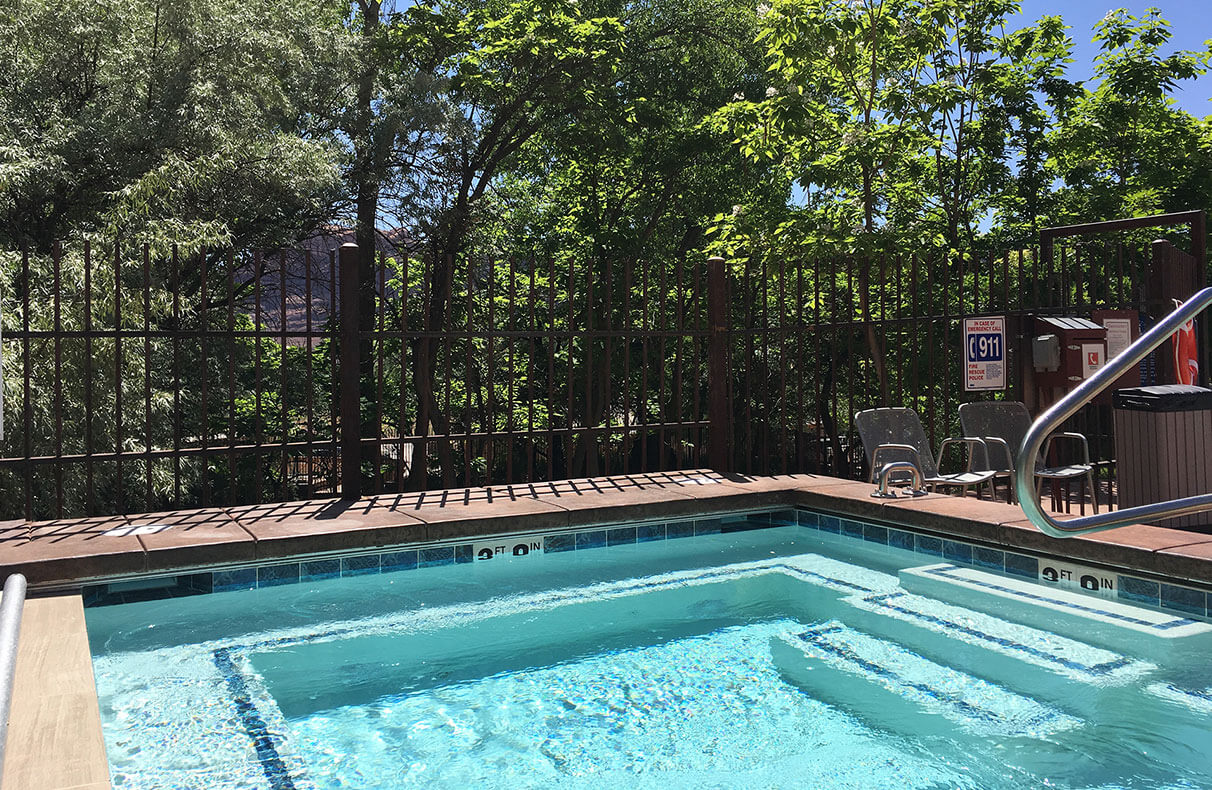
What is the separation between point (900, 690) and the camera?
386 centimetres

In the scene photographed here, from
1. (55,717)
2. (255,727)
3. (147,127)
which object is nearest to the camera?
(55,717)

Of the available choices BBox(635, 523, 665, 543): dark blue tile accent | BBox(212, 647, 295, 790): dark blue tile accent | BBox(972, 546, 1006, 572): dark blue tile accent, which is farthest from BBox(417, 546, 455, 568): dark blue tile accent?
BBox(972, 546, 1006, 572): dark blue tile accent

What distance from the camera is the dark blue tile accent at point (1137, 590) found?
469 centimetres

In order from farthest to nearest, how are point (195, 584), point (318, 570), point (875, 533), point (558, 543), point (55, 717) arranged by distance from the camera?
point (875, 533), point (558, 543), point (318, 570), point (195, 584), point (55, 717)

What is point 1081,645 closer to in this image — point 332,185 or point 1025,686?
point 1025,686

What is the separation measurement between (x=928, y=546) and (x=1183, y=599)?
5.29 ft

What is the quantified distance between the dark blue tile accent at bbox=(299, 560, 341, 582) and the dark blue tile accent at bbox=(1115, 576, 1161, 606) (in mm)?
4241

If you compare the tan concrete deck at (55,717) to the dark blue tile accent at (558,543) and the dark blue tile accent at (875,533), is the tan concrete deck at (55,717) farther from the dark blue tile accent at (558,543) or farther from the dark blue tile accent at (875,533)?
the dark blue tile accent at (875,533)

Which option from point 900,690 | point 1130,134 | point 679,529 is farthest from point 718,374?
point 1130,134

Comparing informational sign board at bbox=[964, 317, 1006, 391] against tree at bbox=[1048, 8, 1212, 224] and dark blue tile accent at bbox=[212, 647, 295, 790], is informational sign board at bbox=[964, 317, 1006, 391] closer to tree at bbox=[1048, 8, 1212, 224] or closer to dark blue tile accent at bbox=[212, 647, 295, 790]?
dark blue tile accent at bbox=[212, 647, 295, 790]

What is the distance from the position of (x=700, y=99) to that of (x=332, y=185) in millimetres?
7367

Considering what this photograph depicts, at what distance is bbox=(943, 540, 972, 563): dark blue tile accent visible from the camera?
573 centimetres

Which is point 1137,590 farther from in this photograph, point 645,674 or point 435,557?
point 435,557

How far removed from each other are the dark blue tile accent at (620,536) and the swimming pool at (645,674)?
0.74 ft
